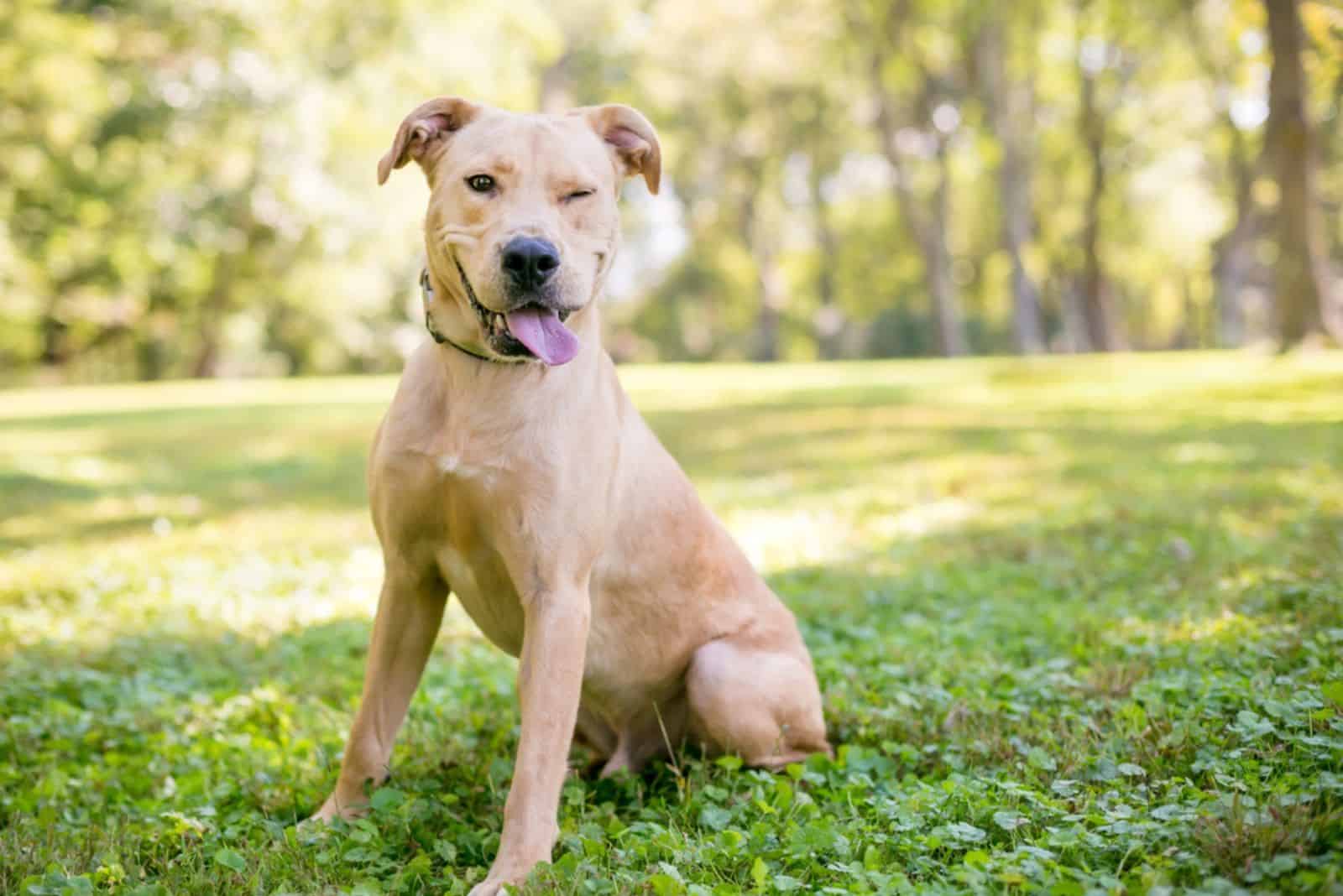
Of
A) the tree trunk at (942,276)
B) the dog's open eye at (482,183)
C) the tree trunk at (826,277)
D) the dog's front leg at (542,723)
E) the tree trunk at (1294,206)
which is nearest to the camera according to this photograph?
the dog's front leg at (542,723)

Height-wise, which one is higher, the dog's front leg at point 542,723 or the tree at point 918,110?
the tree at point 918,110

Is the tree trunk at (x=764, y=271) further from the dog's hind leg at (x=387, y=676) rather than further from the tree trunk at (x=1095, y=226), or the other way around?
the dog's hind leg at (x=387, y=676)

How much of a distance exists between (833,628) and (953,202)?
42907mm

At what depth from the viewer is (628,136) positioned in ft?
11.6

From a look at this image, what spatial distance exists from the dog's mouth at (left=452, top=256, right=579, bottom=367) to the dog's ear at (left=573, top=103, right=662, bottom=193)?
0.73 m

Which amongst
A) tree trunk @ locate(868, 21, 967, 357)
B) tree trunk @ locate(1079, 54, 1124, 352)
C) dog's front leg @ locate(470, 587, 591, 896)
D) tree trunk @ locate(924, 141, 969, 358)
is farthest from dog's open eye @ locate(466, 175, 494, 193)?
tree trunk @ locate(1079, 54, 1124, 352)

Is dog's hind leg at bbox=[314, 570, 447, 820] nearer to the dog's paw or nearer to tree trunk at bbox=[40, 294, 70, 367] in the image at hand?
the dog's paw

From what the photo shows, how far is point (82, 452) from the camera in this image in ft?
45.3

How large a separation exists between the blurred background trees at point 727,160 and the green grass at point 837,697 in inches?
341

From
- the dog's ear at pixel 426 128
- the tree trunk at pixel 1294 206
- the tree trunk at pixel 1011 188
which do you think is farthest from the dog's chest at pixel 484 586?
the tree trunk at pixel 1011 188

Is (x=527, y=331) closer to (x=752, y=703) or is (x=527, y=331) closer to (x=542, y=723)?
(x=542, y=723)

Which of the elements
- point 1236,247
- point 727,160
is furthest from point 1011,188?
point 727,160

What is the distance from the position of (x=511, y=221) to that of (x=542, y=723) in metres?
1.34

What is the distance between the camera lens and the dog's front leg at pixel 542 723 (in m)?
2.93
